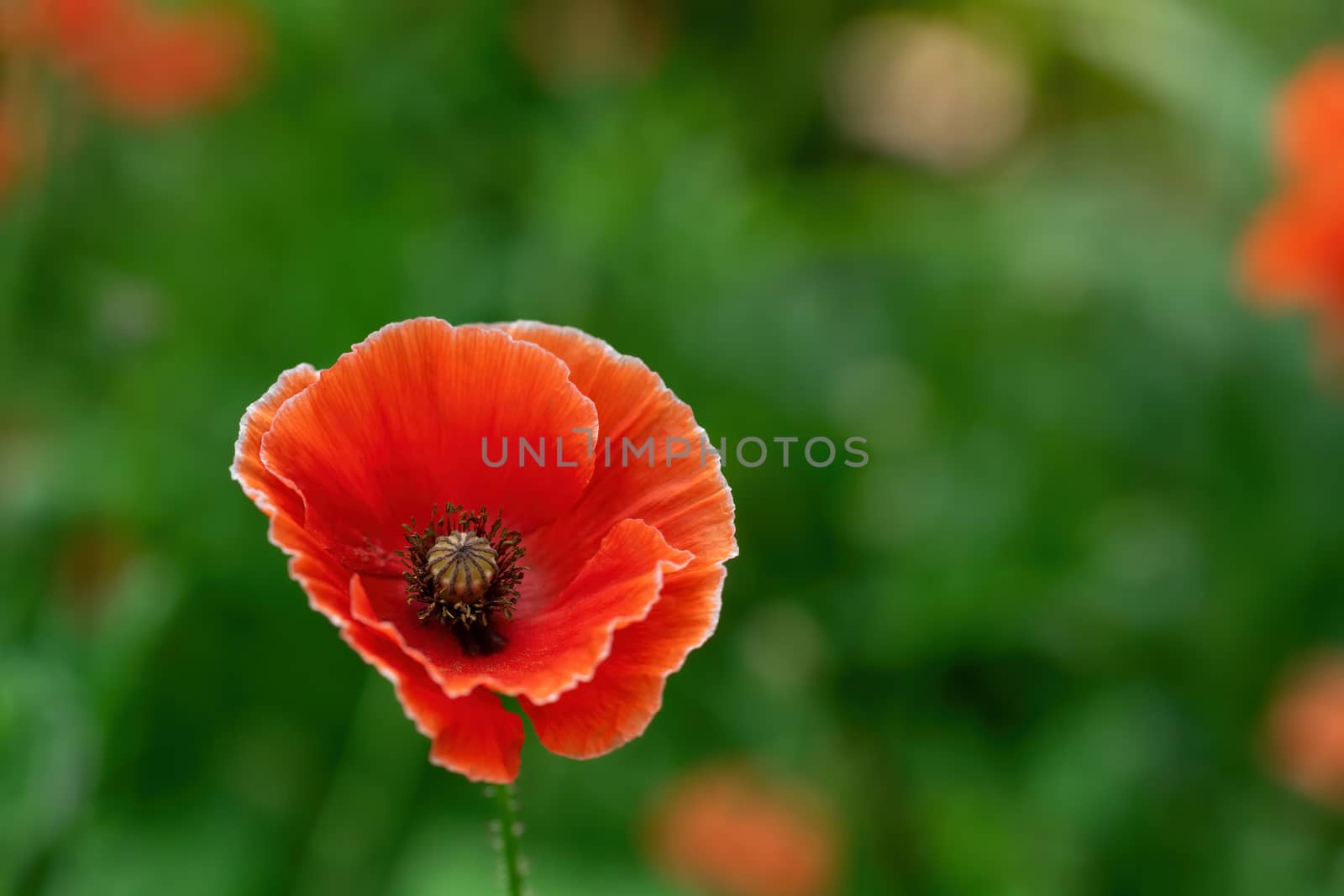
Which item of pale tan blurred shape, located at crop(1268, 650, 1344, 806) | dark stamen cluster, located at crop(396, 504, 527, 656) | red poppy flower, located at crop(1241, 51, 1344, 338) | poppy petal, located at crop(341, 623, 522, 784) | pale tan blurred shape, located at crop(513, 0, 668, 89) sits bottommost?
poppy petal, located at crop(341, 623, 522, 784)

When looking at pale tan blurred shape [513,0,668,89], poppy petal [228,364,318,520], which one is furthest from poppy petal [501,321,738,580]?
pale tan blurred shape [513,0,668,89]

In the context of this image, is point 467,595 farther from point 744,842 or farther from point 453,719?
point 744,842

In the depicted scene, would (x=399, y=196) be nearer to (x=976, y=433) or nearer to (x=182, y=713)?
(x=182, y=713)

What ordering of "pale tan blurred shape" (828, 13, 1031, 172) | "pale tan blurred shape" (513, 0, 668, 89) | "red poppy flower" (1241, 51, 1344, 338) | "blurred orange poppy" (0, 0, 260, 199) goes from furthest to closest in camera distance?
"pale tan blurred shape" (828, 13, 1031, 172) < "pale tan blurred shape" (513, 0, 668, 89) < "blurred orange poppy" (0, 0, 260, 199) < "red poppy flower" (1241, 51, 1344, 338)

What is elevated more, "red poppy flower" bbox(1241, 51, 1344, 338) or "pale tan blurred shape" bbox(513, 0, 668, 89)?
"pale tan blurred shape" bbox(513, 0, 668, 89)

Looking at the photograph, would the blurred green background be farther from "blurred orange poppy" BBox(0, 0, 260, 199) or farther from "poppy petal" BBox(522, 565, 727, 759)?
"poppy petal" BBox(522, 565, 727, 759)

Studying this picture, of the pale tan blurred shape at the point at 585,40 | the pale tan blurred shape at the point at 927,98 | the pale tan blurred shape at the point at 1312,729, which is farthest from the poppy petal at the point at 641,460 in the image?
the pale tan blurred shape at the point at 927,98

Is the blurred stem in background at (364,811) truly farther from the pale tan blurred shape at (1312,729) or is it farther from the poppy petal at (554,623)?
the pale tan blurred shape at (1312,729)
